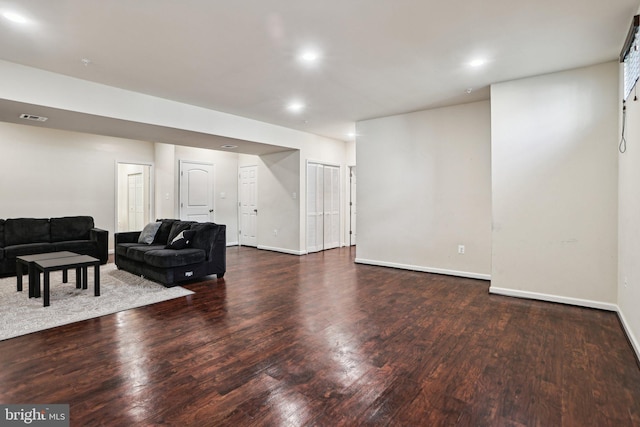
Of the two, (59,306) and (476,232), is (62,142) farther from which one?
(476,232)

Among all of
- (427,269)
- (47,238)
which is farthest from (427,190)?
(47,238)

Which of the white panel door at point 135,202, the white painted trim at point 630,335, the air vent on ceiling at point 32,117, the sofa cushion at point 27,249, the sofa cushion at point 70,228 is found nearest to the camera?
the white painted trim at point 630,335

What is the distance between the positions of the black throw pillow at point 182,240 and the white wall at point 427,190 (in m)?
2.95

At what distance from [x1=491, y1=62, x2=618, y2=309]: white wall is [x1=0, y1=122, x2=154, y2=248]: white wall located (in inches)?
291

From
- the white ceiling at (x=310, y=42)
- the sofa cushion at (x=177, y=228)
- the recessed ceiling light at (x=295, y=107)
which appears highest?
the recessed ceiling light at (x=295, y=107)

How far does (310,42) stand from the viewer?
3096 mm

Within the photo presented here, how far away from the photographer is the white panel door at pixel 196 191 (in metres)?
7.80

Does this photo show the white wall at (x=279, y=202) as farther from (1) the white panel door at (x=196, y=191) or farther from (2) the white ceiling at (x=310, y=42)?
(2) the white ceiling at (x=310, y=42)

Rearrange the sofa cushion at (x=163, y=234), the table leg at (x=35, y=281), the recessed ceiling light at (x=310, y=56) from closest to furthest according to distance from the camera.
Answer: the recessed ceiling light at (x=310, y=56) → the table leg at (x=35, y=281) → the sofa cushion at (x=163, y=234)

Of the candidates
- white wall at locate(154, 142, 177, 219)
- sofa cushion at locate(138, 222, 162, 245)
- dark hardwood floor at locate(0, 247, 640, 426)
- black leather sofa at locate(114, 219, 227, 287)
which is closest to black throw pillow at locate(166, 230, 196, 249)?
black leather sofa at locate(114, 219, 227, 287)

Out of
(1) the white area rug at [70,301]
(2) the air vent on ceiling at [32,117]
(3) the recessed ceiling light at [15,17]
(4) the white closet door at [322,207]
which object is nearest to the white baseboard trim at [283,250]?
(4) the white closet door at [322,207]

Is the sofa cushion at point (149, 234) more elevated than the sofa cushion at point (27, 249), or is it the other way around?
the sofa cushion at point (149, 234)

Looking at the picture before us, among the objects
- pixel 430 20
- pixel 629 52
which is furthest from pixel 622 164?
pixel 430 20

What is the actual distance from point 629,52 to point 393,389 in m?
3.53
